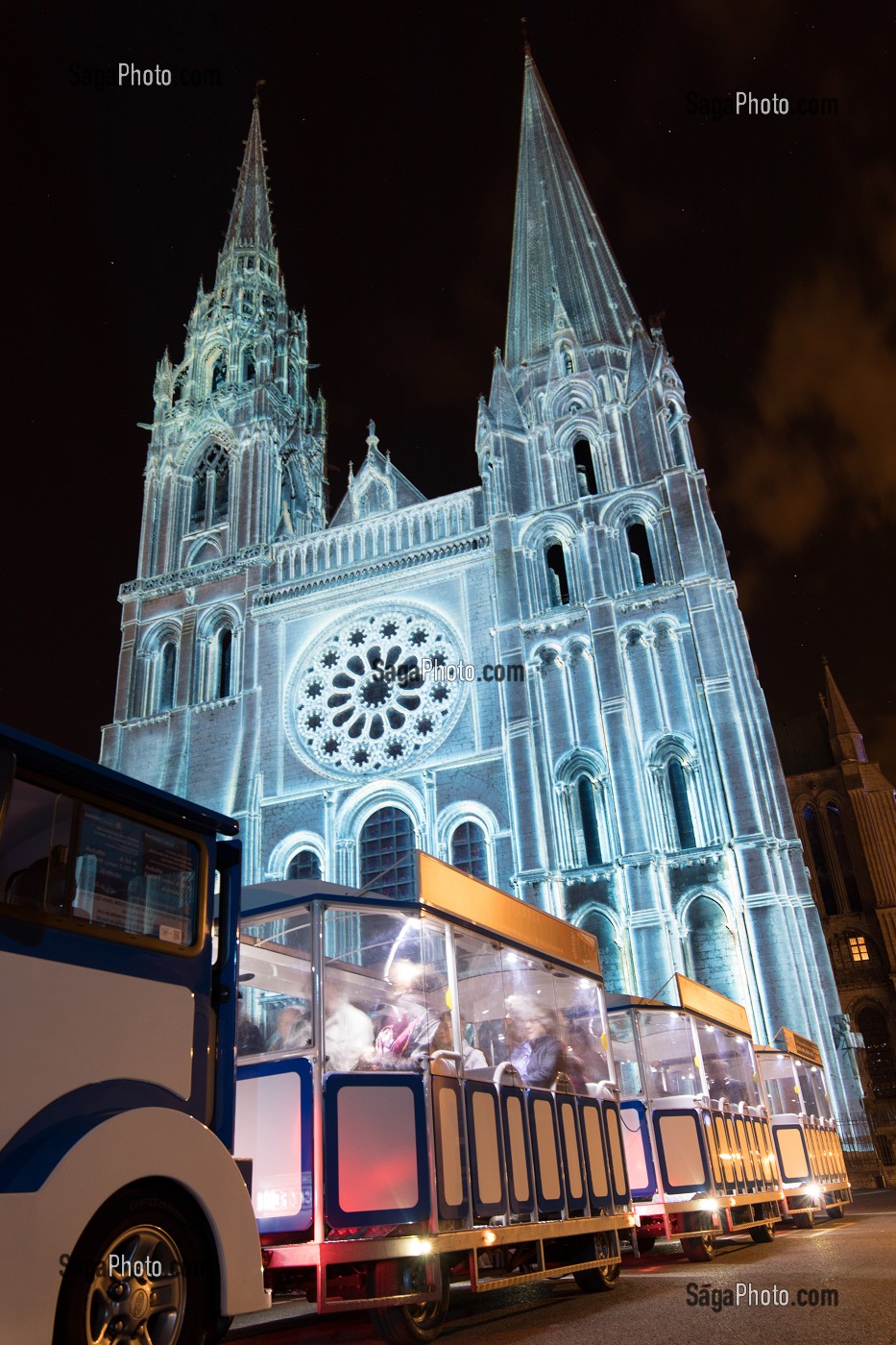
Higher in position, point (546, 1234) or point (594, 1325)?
point (546, 1234)

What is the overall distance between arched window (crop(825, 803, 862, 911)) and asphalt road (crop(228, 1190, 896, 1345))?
36.4 meters

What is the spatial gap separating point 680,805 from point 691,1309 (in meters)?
17.6

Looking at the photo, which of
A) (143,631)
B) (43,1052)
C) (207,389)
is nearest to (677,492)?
(143,631)

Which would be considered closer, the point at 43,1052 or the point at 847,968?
the point at 43,1052

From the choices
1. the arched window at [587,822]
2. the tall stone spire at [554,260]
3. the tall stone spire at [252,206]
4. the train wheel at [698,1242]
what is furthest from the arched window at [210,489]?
the train wheel at [698,1242]

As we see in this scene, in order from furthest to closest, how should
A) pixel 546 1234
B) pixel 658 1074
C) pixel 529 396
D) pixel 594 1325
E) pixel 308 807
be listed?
pixel 529 396
pixel 308 807
pixel 658 1074
pixel 546 1234
pixel 594 1325

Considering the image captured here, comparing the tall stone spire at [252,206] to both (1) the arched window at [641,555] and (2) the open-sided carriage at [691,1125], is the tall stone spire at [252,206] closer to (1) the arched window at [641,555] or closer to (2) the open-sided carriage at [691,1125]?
(1) the arched window at [641,555]

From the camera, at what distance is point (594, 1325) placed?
591 centimetres

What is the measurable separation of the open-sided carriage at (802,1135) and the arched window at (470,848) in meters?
9.32

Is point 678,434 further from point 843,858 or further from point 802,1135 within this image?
point 843,858

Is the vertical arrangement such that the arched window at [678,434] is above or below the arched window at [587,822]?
above

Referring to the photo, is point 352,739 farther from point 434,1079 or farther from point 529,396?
point 434,1079

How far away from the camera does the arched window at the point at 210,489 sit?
107 feet

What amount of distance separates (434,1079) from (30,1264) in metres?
3.36
